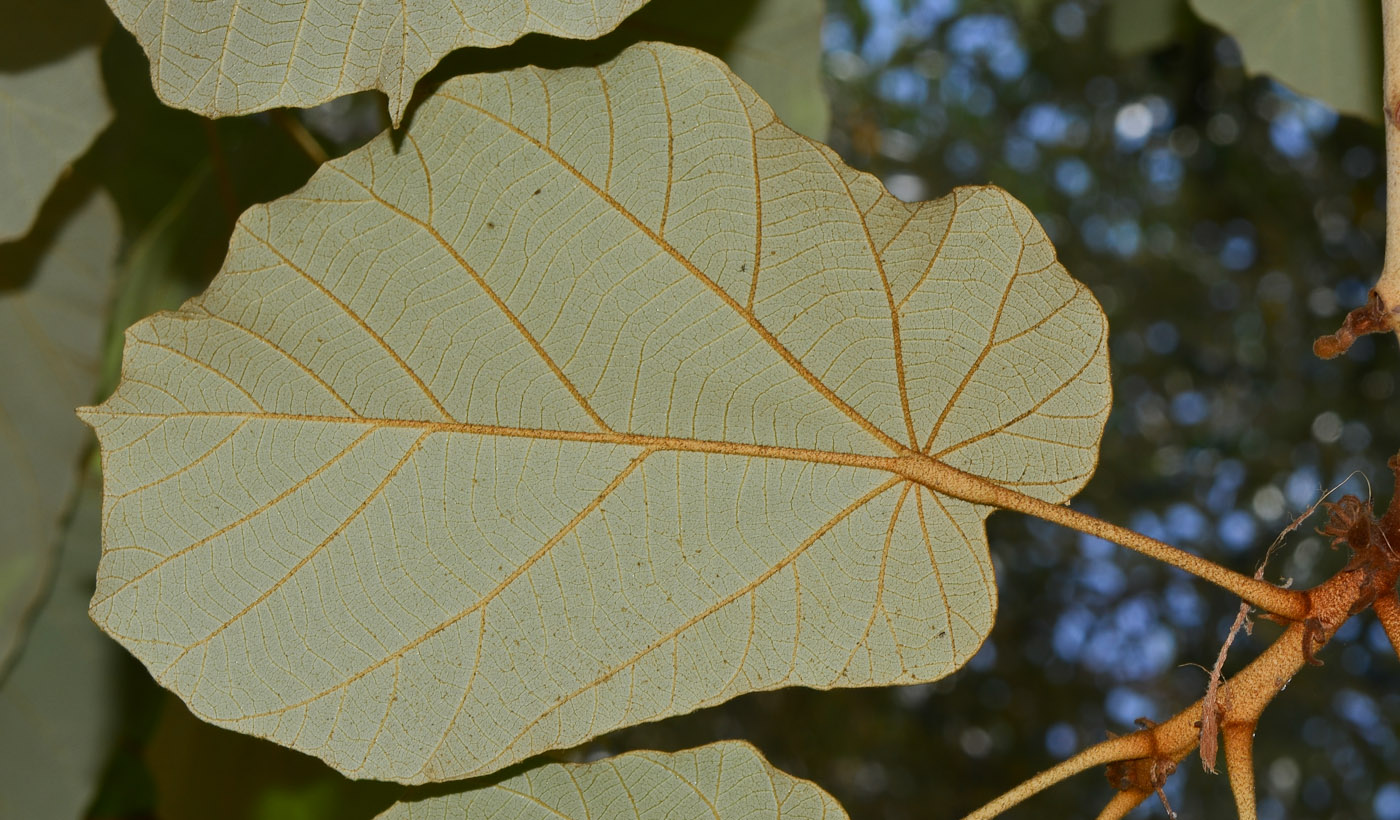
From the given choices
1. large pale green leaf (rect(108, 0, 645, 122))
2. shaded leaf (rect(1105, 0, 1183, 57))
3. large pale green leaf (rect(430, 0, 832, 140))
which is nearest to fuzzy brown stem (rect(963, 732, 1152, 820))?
large pale green leaf (rect(108, 0, 645, 122))

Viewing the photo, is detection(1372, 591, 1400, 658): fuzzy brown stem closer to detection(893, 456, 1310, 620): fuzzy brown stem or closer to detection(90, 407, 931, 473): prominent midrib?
detection(893, 456, 1310, 620): fuzzy brown stem

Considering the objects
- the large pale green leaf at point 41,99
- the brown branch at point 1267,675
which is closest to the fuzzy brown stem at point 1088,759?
the brown branch at point 1267,675

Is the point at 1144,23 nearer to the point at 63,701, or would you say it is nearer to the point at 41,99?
the point at 41,99

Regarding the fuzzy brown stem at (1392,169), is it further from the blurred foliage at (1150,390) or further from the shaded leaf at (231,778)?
the blurred foliage at (1150,390)

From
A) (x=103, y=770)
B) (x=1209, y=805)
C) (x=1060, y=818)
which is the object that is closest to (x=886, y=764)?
(x=1060, y=818)

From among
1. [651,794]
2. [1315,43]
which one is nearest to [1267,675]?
[651,794]
